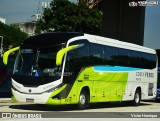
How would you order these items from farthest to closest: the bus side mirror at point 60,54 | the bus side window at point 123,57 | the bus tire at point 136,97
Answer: the bus tire at point 136,97
the bus side window at point 123,57
the bus side mirror at point 60,54

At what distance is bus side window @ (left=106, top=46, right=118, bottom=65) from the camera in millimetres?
21034

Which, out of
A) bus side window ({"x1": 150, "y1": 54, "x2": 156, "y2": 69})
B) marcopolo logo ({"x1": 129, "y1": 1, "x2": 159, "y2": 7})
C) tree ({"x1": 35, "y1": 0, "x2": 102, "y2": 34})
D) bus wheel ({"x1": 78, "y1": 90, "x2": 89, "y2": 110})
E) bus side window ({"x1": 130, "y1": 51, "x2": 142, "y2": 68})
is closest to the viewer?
bus wheel ({"x1": 78, "y1": 90, "x2": 89, "y2": 110})

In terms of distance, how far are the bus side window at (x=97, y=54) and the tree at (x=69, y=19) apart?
37.7 metres

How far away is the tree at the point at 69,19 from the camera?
5891 cm

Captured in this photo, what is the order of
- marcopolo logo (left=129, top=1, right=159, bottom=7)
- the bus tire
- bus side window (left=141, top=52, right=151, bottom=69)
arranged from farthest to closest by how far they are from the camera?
marcopolo logo (left=129, top=1, right=159, bottom=7) < bus side window (left=141, top=52, right=151, bottom=69) < the bus tire

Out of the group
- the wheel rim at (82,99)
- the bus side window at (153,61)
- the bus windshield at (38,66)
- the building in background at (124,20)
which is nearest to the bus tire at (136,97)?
the bus side window at (153,61)

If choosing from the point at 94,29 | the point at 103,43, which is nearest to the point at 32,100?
the point at 103,43

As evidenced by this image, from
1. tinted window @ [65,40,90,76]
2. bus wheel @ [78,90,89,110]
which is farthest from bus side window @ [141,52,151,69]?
tinted window @ [65,40,90,76]

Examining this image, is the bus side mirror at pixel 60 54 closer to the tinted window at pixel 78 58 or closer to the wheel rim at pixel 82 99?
the tinted window at pixel 78 58

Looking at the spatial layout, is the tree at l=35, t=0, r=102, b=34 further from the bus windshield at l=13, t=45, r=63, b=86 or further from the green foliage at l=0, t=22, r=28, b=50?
the bus windshield at l=13, t=45, r=63, b=86

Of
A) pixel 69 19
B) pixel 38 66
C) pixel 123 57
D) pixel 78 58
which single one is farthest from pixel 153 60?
pixel 69 19

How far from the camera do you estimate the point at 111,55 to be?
21.4 metres

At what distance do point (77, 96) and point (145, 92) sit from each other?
27.2ft

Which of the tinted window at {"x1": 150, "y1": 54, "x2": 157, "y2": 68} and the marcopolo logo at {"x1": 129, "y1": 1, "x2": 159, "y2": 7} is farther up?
the marcopolo logo at {"x1": 129, "y1": 1, "x2": 159, "y2": 7}
